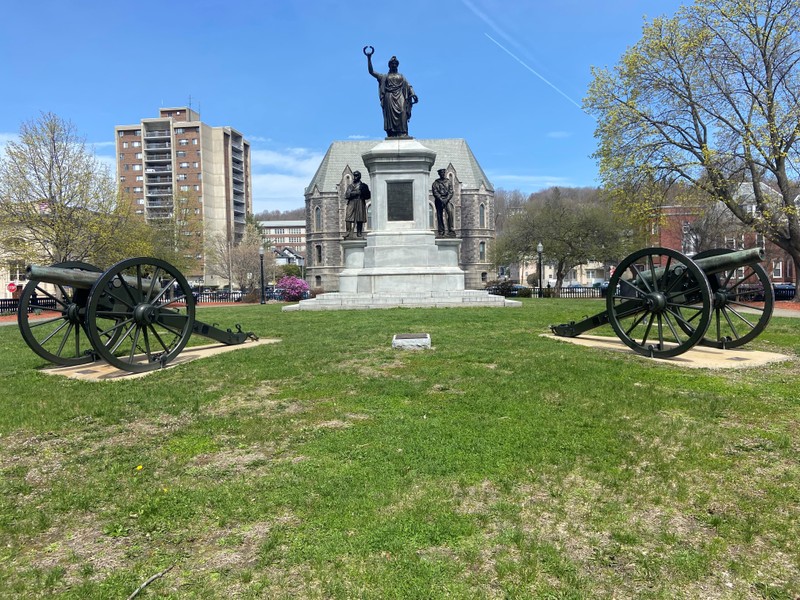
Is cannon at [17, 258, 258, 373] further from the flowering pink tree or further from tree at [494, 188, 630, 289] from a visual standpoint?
tree at [494, 188, 630, 289]

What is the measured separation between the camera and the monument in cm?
1892

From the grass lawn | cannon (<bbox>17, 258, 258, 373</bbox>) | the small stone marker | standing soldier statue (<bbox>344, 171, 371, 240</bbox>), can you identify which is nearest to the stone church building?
standing soldier statue (<bbox>344, 171, 371, 240</bbox>)

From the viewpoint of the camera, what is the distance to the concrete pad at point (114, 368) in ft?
25.2

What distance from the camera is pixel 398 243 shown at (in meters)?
19.9

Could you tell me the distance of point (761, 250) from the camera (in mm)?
7695

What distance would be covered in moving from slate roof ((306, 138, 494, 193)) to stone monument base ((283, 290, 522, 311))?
5863cm

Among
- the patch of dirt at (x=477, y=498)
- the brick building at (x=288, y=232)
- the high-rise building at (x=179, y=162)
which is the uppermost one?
the high-rise building at (x=179, y=162)

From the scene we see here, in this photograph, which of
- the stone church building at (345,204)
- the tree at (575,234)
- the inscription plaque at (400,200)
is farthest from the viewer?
the stone church building at (345,204)

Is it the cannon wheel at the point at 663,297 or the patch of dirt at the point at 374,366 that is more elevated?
the cannon wheel at the point at 663,297

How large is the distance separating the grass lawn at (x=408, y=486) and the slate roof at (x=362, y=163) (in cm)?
7158

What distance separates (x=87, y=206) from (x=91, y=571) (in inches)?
1199

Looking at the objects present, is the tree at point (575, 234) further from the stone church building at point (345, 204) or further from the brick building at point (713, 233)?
the stone church building at point (345, 204)

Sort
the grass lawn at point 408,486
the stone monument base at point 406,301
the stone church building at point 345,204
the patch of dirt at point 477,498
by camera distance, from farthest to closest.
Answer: the stone church building at point 345,204 < the stone monument base at point 406,301 < the patch of dirt at point 477,498 < the grass lawn at point 408,486

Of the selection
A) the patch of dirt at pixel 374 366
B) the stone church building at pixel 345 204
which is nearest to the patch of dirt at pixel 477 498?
the patch of dirt at pixel 374 366
